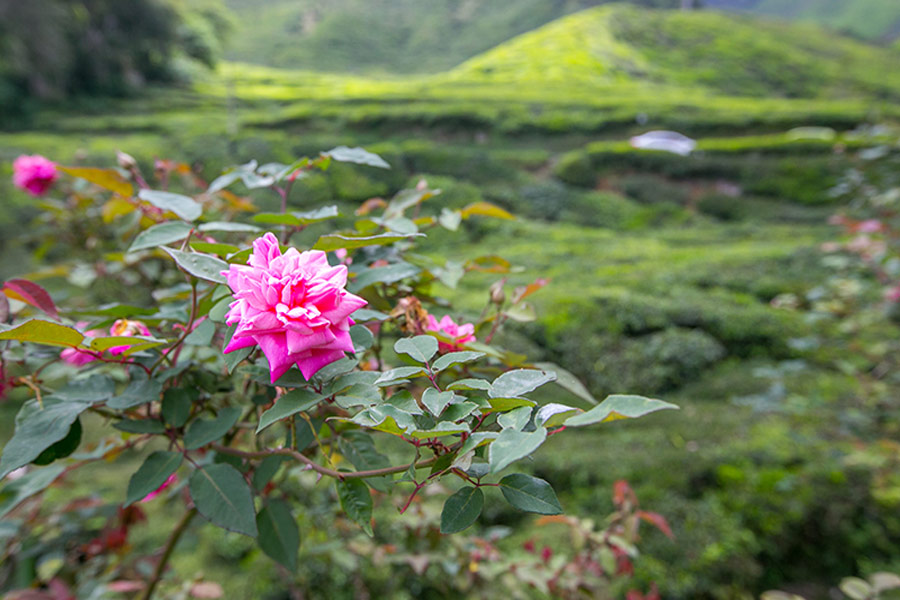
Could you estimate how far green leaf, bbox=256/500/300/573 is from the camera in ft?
1.53

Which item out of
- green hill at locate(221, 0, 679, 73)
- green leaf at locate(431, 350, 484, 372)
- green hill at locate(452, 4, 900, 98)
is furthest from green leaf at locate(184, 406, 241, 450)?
green hill at locate(221, 0, 679, 73)

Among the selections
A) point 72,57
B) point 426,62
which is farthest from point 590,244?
point 426,62

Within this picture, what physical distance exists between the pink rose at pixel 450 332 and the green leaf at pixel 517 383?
0.34ft

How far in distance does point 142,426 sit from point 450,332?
0.96 feet

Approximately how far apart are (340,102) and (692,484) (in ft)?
23.6

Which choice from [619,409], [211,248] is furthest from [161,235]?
[619,409]

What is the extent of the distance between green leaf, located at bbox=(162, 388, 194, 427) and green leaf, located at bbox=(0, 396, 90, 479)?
2.4 inches

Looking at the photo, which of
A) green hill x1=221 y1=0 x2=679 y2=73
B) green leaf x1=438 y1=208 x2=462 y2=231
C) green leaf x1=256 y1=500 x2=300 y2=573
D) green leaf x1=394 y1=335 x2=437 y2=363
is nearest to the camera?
green leaf x1=394 y1=335 x2=437 y2=363

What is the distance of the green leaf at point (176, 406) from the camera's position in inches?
17.4

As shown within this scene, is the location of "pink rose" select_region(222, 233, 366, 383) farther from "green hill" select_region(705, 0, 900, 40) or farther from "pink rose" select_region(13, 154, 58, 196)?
"green hill" select_region(705, 0, 900, 40)

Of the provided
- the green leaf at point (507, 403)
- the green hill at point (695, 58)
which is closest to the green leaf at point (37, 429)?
the green leaf at point (507, 403)

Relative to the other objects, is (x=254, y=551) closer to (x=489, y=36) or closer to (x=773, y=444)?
(x=773, y=444)

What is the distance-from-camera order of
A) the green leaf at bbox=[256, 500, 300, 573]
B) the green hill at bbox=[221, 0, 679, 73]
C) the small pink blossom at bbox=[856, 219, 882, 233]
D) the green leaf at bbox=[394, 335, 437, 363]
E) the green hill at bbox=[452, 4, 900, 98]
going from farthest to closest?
the green hill at bbox=[221, 0, 679, 73] < the green hill at bbox=[452, 4, 900, 98] < the small pink blossom at bbox=[856, 219, 882, 233] < the green leaf at bbox=[256, 500, 300, 573] < the green leaf at bbox=[394, 335, 437, 363]

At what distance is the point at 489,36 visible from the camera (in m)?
22.5
